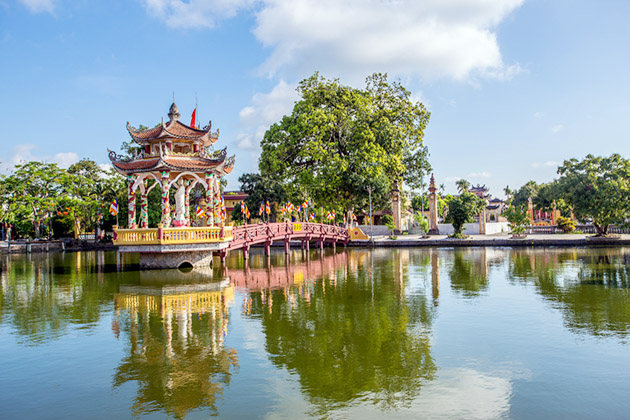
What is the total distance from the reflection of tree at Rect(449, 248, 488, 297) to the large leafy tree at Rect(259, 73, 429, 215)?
40.5 feet

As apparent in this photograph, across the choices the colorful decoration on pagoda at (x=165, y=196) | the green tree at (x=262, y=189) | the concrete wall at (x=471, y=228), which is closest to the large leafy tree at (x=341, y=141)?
the green tree at (x=262, y=189)

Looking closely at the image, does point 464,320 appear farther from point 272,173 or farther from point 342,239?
point 272,173

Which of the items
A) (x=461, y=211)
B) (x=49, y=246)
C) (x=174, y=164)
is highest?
(x=174, y=164)

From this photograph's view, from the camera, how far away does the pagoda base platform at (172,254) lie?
2352 cm

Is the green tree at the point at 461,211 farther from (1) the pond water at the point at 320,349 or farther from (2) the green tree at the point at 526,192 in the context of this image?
(2) the green tree at the point at 526,192

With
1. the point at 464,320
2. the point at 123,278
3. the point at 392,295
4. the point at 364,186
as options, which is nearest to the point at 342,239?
the point at 364,186

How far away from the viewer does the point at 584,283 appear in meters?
18.7

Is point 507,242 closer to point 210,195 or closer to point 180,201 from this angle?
point 210,195

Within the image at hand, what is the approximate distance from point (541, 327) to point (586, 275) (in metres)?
10.7

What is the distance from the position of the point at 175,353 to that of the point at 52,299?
31.2 ft

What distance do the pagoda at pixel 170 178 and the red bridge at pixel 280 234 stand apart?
2.30m

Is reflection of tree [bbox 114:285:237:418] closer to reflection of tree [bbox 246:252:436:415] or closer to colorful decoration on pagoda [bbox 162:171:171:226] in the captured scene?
reflection of tree [bbox 246:252:436:415]

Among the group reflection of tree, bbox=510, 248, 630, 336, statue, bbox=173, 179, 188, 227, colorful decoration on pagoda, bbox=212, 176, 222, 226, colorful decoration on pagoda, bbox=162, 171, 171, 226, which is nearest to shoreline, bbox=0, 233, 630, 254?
reflection of tree, bbox=510, 248, 630, 336

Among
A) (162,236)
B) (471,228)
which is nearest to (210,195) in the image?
(162,236)
